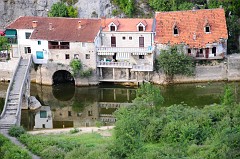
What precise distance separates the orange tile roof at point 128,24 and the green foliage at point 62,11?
481 centimetres

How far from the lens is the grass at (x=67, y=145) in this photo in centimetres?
4788

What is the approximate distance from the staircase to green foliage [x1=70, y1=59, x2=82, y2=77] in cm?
415

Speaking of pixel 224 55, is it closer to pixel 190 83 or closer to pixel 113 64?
pixel 190 83

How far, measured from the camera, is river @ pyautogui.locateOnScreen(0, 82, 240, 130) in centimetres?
6294

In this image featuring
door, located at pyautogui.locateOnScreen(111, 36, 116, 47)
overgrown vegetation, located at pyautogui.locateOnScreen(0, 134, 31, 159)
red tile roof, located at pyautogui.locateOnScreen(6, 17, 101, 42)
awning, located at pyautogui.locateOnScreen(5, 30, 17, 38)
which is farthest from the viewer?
awning, located at pyautogui.locateOnScreen(5, 30, 17, 38)

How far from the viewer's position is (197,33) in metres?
70.3

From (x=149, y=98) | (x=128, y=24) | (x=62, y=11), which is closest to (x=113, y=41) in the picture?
(x=128, y=24)

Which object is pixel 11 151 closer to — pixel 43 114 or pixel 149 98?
pixel 149 98

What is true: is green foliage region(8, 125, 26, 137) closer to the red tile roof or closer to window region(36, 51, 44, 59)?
the red tile roof

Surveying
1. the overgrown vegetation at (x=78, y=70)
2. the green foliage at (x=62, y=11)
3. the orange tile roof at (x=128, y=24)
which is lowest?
the overgrown vegetation at (x=78, y=70)

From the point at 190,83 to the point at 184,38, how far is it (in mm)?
4370

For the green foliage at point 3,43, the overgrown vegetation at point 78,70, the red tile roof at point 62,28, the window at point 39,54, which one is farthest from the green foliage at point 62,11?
the overgrown vegetation at point 78,70

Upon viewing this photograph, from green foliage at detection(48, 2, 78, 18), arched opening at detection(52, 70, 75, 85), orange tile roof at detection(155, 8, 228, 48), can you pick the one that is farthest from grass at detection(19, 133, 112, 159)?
green foliage at detection(48, 2, 78, 18)

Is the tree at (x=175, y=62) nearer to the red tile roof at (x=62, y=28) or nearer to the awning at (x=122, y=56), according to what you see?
the awning at (x=122, y=56)
